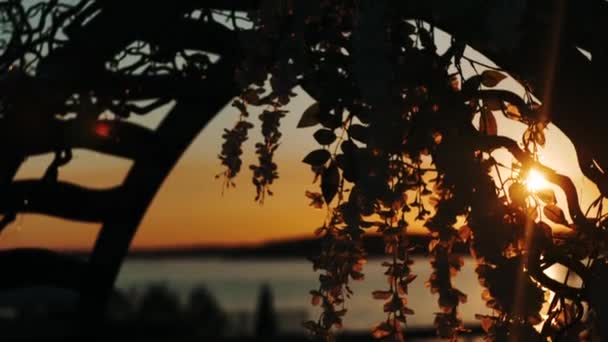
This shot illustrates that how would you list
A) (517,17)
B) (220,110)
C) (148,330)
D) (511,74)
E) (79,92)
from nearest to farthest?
1. (517,17)
2. (511,74)
3. (79,92)
4. (220,110)
5. (148,330)

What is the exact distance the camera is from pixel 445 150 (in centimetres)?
166

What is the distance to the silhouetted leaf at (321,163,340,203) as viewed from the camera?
1862 mm

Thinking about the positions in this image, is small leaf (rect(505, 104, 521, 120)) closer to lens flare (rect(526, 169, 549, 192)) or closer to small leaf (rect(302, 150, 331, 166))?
lens flare (rect(526, 169, 549, 192))

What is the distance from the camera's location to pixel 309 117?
1932 mm

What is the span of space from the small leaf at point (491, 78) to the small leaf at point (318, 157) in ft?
1.14

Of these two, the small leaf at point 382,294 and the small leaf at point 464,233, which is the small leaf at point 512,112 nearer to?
the small leaf at point 464,233

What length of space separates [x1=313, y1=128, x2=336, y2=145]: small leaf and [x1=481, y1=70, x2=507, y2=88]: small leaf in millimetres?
325

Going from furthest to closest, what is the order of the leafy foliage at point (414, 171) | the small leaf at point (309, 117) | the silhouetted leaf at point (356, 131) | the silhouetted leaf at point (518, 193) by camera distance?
the small leaf at point (309, 117)
the silhouetted leaf at point (356, 131)
the silhouetted leaf at point (518, 193)
the leafy foliage at point (414, 171)

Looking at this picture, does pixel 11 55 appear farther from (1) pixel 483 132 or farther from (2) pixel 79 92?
(1) pixel 483 132

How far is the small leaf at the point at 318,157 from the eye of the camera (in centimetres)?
187

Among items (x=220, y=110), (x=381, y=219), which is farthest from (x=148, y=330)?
(x=381, y=219)

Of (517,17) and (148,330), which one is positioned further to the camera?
(148,330)

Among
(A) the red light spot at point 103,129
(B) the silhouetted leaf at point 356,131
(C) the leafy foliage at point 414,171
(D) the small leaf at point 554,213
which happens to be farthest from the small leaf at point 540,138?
(A) the red light spot at point 103,129

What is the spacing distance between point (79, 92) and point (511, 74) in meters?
1.76
